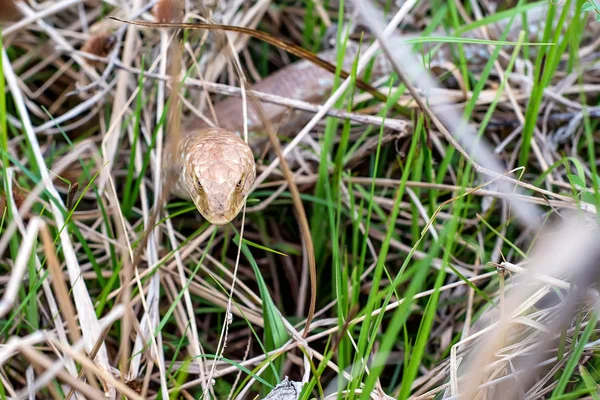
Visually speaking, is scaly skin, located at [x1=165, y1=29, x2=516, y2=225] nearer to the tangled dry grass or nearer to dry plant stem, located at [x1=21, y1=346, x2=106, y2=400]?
the tangled dry grass

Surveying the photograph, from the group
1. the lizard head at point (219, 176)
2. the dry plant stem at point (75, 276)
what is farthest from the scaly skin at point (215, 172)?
the dry plant stem at point (75, 276)

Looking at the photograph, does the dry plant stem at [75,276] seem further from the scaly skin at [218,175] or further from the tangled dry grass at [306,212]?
the scaly skin at [218,175]

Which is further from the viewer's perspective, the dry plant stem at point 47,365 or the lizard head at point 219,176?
the lizard head at point 219,176

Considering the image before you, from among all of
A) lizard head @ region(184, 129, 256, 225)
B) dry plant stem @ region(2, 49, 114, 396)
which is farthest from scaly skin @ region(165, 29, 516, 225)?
dry plant stem @ region(2, 49, 114, 396)

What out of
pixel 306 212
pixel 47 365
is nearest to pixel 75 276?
pixel 47 365

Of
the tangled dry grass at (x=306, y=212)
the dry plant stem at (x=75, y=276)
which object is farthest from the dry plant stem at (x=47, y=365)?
the dry plant stem at (x=75, y=276)

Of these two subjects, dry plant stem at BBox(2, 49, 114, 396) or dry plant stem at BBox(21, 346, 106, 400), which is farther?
dry plant stem at BBox(2, 49, 114, 396)

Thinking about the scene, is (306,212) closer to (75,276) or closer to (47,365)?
(75,276)
